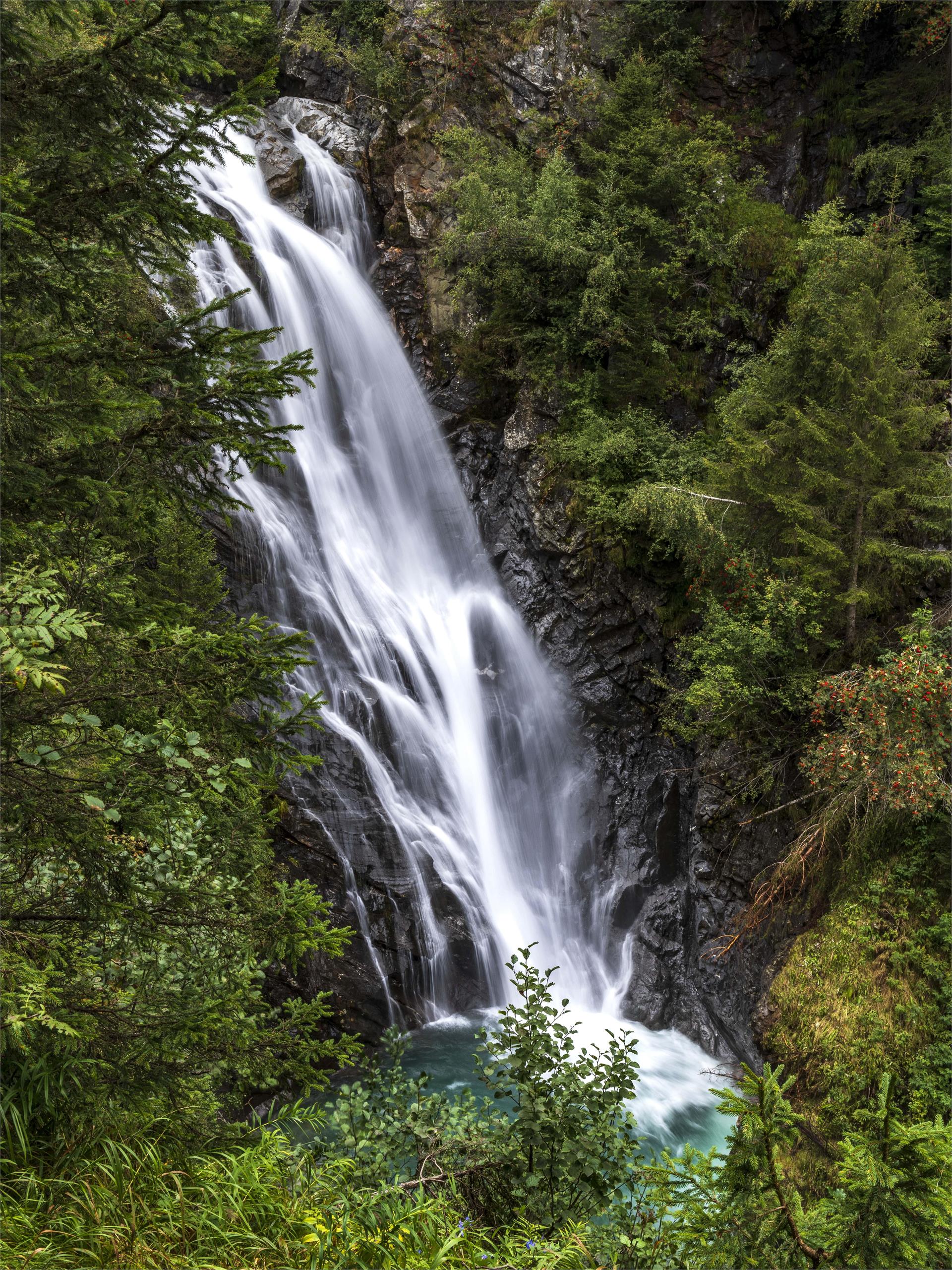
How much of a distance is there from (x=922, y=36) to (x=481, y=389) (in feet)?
25.9

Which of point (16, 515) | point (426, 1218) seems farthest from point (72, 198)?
point (426, 1218)

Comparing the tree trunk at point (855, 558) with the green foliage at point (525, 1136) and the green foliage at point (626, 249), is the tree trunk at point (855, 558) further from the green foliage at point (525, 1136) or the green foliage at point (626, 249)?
the green foliage at point (525, 1136)

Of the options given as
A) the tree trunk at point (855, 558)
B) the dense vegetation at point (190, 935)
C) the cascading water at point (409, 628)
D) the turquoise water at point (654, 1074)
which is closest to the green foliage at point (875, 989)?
the dense vegetation at point (190, 935)

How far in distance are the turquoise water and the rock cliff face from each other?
0.94 ft

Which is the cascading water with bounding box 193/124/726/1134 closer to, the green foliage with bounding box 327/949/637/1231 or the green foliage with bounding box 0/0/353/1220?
the green foliage with bounding box 327/949/637/1231

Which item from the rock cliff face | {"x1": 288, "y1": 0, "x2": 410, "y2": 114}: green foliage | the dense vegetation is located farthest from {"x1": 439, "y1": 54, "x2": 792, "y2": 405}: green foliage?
the dense vegetation

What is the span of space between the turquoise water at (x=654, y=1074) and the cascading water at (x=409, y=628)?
4 cm

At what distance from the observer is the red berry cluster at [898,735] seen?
637 centimetres

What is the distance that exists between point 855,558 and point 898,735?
1894 mm

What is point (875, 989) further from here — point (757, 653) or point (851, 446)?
point (851, 446)

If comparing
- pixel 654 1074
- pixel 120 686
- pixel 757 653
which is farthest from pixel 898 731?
pixel 120 686

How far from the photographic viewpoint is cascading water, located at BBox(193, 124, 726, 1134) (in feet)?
29.7

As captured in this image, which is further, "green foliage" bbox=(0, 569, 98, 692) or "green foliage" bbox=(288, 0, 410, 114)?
"green foliage" bbox=(288, 0, 410, 114)

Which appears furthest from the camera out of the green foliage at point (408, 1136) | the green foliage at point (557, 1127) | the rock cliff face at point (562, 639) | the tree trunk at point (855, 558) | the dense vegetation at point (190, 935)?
the rock cliff face at point (562, 639)
